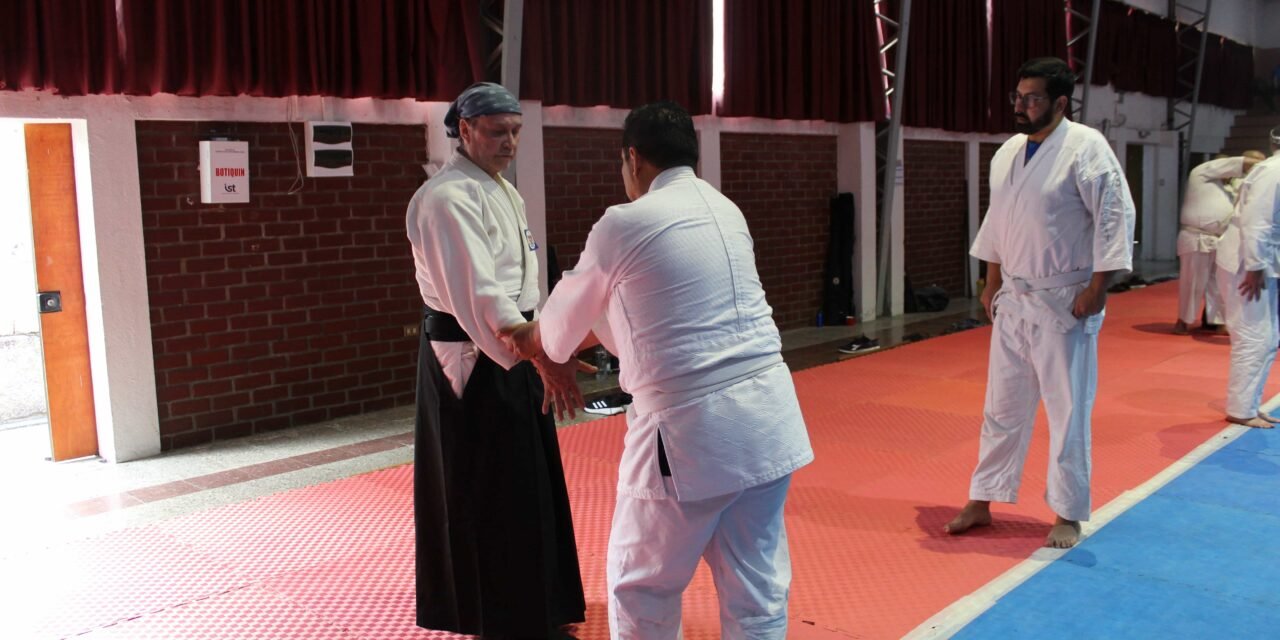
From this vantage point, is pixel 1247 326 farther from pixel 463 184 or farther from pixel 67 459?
pixel 67 459

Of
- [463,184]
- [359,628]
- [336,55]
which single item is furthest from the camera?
[336,55]

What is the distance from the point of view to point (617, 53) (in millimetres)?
7707

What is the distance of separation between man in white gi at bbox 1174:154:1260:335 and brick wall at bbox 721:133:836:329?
3168 mm

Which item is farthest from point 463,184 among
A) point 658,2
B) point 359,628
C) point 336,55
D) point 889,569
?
point 658,2

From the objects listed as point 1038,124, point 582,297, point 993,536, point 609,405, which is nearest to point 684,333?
point 582,297

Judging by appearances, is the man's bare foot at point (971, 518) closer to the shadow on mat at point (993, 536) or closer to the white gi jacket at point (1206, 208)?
the shadow on mat at point (993, 536)

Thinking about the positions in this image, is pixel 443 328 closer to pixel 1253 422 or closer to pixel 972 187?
pixel 1253 422

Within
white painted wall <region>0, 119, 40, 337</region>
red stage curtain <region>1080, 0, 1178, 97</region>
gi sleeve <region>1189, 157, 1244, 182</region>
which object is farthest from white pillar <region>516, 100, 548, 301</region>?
red stage curtain <region>1080, 0, 1178, 97</region>

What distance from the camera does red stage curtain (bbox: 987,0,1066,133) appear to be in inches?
465

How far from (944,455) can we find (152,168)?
14.2 feet

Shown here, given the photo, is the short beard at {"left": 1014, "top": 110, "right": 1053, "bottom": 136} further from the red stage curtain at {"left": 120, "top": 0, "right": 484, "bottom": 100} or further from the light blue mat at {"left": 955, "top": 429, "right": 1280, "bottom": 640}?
the red stage curtain at {"left": 120, "top": 0, "right": 484, "bottom": 100}

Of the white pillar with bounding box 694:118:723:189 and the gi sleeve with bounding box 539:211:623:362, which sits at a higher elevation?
the white pillar with bounding box 694:118:723:189

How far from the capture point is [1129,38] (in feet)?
48.2

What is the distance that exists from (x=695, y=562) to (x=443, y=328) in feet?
3.42
